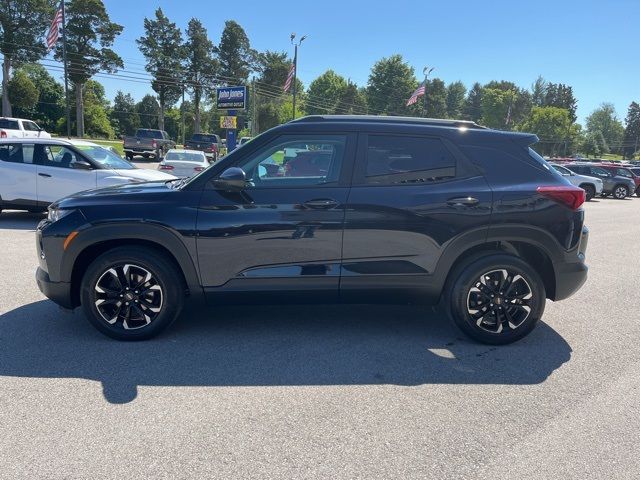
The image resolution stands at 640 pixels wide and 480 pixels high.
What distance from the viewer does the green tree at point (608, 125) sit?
132375mm

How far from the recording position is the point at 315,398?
3242 mm

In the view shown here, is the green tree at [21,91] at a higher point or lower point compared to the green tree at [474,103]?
lower

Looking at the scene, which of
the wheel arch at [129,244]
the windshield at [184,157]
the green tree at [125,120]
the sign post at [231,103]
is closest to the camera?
the wheel arch at [129,244]

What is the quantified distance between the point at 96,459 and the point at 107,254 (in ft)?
6.02

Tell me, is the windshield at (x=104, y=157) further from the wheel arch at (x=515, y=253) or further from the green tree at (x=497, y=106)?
the green tree at (x=497, y=106)

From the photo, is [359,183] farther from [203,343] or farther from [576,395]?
[576,395]

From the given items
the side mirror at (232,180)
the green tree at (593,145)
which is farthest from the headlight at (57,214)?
the green tree at (593,145)

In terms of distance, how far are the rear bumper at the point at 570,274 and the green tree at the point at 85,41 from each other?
54163mm

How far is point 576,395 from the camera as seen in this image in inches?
133

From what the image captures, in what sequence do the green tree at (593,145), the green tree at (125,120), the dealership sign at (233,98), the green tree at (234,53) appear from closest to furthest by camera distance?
the dealership sign at (233,98), the green tree at (234,53), the green tree at (125,120), the green tree at (593,145)

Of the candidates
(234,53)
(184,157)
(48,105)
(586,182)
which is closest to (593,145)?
(234,53)

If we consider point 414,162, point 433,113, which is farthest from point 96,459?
point 433,113

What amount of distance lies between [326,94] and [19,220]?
294 ft

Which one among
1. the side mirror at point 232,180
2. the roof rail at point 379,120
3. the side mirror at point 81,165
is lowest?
the side mirror at point 81,165
